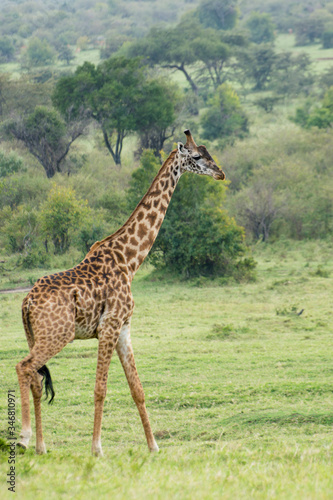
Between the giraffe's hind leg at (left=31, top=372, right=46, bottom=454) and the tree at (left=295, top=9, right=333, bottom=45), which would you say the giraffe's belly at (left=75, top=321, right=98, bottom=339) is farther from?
the tree at (left=295, top=9, right=333, bottom=45)

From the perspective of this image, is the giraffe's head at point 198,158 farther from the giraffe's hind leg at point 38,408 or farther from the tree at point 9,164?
the tree at point 9,164

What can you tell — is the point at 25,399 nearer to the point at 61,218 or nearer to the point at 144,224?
the point at 144,224

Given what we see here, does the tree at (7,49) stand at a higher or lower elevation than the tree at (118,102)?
higher

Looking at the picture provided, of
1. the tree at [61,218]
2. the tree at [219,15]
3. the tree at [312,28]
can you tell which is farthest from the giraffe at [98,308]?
the tree at [219,15]

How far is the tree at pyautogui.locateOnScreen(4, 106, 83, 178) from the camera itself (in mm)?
31328

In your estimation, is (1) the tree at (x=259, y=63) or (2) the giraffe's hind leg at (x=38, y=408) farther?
(1) the tree at (x=259, y=63)

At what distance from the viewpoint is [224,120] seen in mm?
40188

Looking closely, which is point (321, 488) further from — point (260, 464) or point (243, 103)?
point (243, 103)

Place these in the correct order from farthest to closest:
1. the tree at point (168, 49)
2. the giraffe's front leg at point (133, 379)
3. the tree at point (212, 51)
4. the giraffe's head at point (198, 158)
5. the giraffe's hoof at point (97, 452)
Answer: the tree at point (168, 49), the tree at point (212, 51), the giraffe's head at point (198, 158), the giraffe's front leg at point (133, 379), the giraffe's hoof at point (97, 452)

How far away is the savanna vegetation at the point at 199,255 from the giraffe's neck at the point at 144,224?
176 cm

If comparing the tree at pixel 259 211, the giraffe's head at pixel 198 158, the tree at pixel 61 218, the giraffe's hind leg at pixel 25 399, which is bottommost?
the tree at pixel 259 211

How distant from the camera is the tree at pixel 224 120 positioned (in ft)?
131

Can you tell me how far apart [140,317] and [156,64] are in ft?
133

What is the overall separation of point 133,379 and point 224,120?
3588cm
